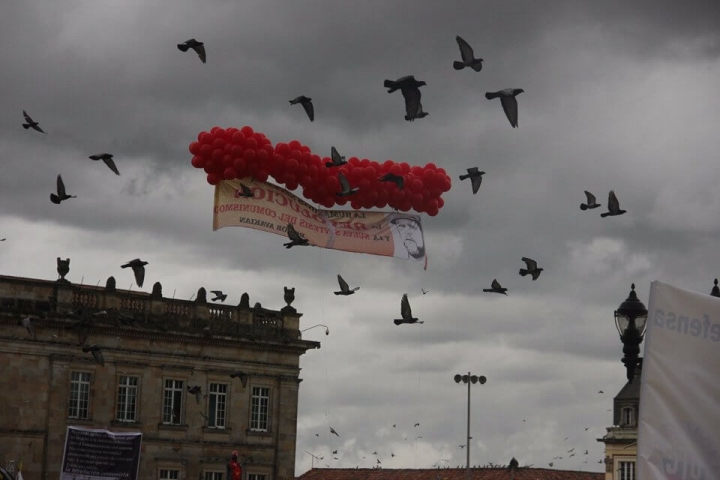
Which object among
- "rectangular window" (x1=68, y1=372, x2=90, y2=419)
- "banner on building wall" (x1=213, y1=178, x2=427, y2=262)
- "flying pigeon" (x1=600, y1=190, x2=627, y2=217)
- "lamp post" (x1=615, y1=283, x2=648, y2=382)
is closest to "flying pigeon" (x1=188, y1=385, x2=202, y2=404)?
"rectangular window" (x1=68, y1=372, x2=90, y2=419)

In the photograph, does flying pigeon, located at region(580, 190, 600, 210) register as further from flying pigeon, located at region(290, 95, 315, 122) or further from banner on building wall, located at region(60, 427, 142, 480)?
banner on building wall, located at region(60, 427, 142, 480)

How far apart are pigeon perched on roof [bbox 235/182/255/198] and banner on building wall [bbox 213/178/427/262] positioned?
171 millimetres

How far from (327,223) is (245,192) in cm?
608

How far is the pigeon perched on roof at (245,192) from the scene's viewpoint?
47.0m

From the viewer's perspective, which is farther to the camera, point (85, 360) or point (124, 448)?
point (85, 360)

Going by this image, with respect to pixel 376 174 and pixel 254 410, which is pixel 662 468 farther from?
pixel 254 410

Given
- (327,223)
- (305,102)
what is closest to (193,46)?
(305,102)

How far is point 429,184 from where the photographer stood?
1976 inches

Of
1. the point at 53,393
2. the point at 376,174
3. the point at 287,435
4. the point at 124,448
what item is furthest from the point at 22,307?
the point at 376,174

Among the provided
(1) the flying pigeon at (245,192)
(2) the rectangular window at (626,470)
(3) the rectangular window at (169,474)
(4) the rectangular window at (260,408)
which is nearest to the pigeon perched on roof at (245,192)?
(1) the flying pigeon at (245,192)

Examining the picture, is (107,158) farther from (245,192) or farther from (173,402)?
(173,402)

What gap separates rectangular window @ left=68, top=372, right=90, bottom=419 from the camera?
6119 centimetres

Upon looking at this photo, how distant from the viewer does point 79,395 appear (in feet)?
202

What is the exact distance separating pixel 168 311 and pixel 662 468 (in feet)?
192
